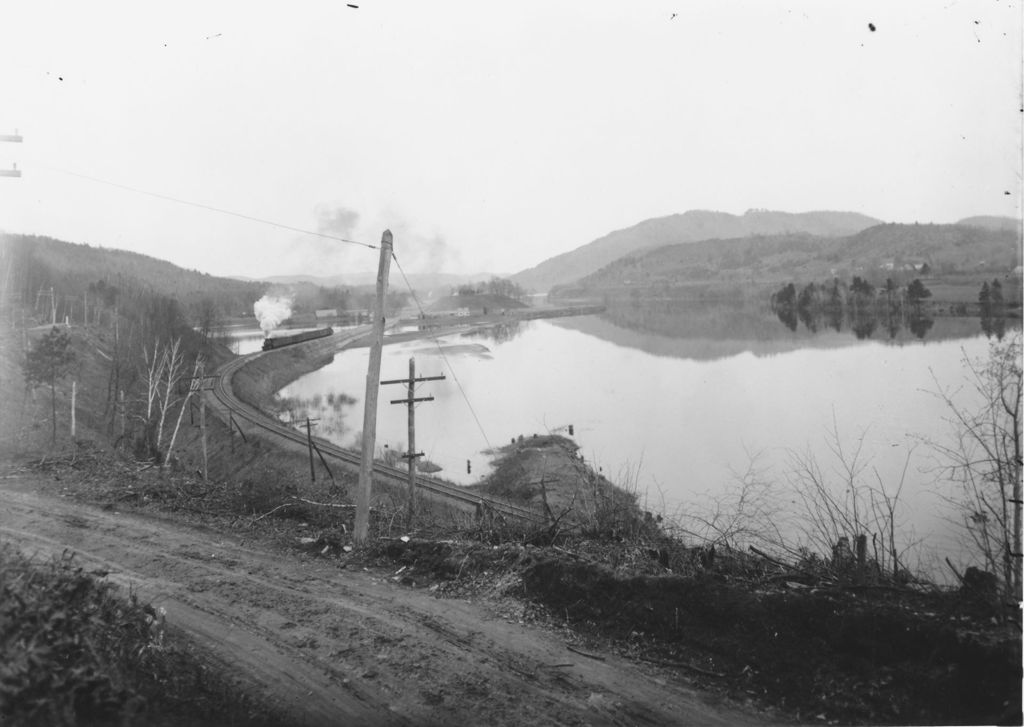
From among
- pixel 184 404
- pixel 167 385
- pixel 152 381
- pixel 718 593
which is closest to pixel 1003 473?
pixel 718 593

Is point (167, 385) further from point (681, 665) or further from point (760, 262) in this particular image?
point (760, 262)

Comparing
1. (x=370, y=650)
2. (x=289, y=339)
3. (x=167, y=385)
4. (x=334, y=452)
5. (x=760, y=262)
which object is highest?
(x=760, y=262)

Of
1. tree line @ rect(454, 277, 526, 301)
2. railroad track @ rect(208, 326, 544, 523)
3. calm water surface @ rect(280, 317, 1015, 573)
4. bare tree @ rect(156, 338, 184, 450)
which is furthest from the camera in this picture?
tree line @ rect(454, 277, 526, 301)

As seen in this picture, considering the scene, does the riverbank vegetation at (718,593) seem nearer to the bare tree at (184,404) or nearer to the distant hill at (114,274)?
the bare tree at (184,404)

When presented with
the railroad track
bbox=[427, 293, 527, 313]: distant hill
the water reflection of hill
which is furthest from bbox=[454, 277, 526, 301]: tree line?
the railroad track

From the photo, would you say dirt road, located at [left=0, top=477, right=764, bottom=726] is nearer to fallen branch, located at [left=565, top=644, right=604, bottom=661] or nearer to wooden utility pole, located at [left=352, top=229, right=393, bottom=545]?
fallen branch, located at [left=565, top=644, right=604, bottom=661]

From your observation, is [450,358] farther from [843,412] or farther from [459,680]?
[459,680]
